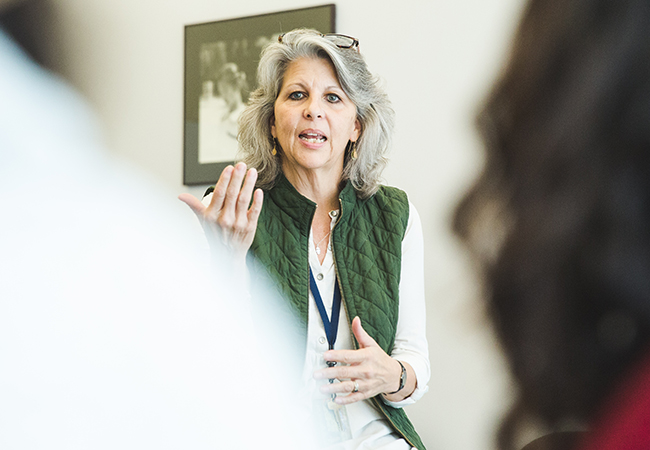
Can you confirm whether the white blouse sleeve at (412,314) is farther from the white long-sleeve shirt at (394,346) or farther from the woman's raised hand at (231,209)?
the woman's raised hand at (231,209)

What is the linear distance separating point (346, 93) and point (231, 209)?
16.2 inches

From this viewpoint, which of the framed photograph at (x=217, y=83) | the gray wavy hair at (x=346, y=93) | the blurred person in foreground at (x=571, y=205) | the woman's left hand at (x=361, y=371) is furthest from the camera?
the framed photograph at (x=217, y=83)

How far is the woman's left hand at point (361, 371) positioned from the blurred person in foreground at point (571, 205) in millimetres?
299

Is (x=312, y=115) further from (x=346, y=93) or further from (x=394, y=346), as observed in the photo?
(x=394, y=346)

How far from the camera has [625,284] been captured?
371mm

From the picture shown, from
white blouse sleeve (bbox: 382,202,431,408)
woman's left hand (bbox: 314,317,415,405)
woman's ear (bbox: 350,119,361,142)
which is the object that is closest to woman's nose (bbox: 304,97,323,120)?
woman's ear (bbox: 350,119,361,142)

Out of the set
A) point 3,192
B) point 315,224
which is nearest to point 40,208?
point 3,192

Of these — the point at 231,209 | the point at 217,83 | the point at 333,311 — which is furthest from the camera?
the point at 217,83

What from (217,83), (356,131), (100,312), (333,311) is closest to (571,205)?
(333,311)

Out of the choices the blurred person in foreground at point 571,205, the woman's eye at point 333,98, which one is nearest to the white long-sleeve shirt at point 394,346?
the woman's eye at point 333,98

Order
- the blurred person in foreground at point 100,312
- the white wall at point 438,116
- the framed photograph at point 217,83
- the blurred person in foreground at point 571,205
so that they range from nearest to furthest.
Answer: the blurred person in foreground at point 571,205, the blurred person in foreground at point 100,312, the white wall at point 438,116, the framed photograph at point 217,83

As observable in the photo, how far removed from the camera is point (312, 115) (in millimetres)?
973

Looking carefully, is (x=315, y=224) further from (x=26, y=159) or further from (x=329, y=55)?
(x=26, y=159)

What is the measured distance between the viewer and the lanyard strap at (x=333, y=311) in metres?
0.92
